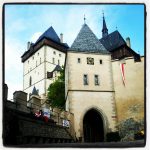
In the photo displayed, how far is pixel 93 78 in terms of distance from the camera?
3.65m

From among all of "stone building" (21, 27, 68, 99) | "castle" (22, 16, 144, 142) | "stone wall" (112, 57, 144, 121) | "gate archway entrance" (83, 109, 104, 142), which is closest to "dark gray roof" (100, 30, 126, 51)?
"castle" (22, 16, 144, 142)

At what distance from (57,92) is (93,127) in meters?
0.27

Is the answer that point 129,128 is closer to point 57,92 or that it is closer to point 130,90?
point 130,90

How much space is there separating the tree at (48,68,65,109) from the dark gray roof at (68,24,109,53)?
0.52 feet

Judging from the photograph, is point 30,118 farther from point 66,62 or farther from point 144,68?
point 144,68

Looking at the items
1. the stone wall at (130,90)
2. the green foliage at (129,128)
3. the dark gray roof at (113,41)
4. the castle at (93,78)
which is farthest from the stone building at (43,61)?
the green foliage at (129,128)

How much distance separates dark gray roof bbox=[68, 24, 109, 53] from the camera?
142 inches

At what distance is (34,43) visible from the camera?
362 cm

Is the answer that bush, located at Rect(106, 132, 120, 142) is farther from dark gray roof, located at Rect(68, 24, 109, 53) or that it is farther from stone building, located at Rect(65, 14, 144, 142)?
dark gray roof, located at Rect(68, 24, 109, 53)

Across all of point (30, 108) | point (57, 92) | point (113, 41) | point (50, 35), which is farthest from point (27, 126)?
point (113, 41)

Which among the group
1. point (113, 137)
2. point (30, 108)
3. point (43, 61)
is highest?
point (43, 61)

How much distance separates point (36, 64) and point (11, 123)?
0.44m

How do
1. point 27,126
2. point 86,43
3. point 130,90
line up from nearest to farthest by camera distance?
1. point 27,126
2. point 130,90
3. point 86,43

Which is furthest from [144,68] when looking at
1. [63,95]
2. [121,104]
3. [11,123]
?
[11,123]
